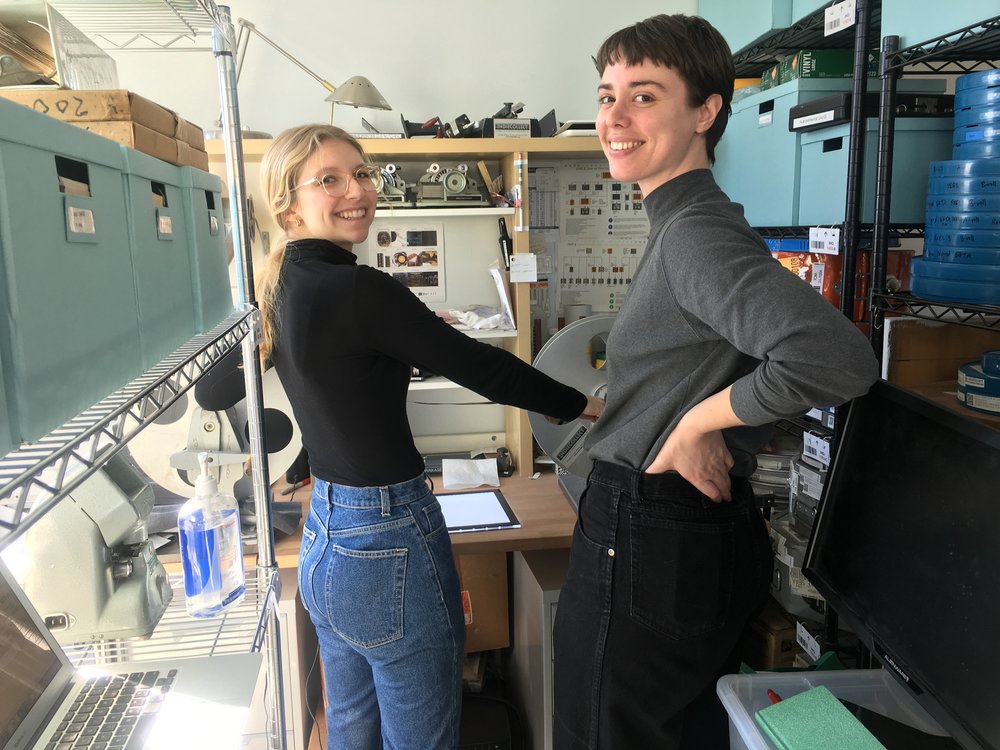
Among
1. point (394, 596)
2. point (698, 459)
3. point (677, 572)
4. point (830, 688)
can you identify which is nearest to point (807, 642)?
point (830, 688)

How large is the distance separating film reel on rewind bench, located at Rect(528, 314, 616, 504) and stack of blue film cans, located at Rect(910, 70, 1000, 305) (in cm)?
64

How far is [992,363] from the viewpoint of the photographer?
1174 mm

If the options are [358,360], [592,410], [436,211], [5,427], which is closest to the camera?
[5,427]

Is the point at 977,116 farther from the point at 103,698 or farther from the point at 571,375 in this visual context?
the point at 103,698

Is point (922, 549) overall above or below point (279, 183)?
below

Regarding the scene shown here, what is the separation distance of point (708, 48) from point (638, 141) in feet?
0.51

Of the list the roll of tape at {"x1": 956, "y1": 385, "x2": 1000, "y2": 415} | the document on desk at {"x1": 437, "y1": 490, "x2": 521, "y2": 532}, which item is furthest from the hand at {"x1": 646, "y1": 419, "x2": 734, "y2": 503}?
the document on desk at {"x1": 437, "y1": 490, "x2": 521, "y2": 532}

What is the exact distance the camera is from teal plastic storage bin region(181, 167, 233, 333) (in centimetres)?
87

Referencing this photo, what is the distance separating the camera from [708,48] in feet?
3.40

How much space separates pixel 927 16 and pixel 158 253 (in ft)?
4.06

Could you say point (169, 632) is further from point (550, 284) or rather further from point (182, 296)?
point (550, 284)

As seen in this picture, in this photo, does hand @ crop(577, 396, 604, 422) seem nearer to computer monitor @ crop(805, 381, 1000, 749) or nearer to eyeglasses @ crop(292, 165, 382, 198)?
computer monitor @ crop(805, 381, 1000, 749)

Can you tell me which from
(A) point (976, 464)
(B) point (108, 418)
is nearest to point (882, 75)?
(A) point (976, 464)

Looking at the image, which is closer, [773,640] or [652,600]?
[652,600]
